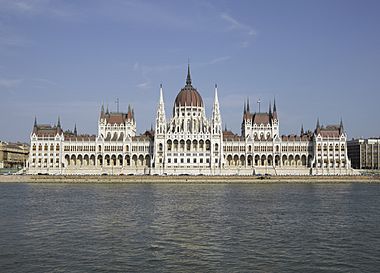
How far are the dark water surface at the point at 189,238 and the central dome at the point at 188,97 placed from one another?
253 ft

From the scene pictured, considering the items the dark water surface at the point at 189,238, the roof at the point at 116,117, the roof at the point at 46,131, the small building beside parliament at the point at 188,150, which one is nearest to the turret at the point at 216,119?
the small building beside parliament at the point at 188,150

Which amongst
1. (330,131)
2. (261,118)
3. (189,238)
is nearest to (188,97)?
(261,118)

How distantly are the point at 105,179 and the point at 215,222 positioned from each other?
67.1 meters

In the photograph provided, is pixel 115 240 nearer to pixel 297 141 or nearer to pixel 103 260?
pixel 103 260

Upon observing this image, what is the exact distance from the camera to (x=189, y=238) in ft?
103

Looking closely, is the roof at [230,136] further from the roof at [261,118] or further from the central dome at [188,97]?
the central dome at [188,97]

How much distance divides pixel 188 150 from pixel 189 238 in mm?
88835

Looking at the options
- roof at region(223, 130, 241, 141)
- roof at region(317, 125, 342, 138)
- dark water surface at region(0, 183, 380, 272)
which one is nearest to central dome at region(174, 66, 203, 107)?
roof at region(223, 130, 241, 141)

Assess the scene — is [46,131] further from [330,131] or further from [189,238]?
[189,238]

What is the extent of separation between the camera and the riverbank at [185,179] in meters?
103

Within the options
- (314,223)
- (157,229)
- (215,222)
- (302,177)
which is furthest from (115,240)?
(302,177)

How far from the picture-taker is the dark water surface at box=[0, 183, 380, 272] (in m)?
24.8

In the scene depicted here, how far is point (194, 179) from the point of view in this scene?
106 m

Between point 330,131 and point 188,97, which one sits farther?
point 188,97
